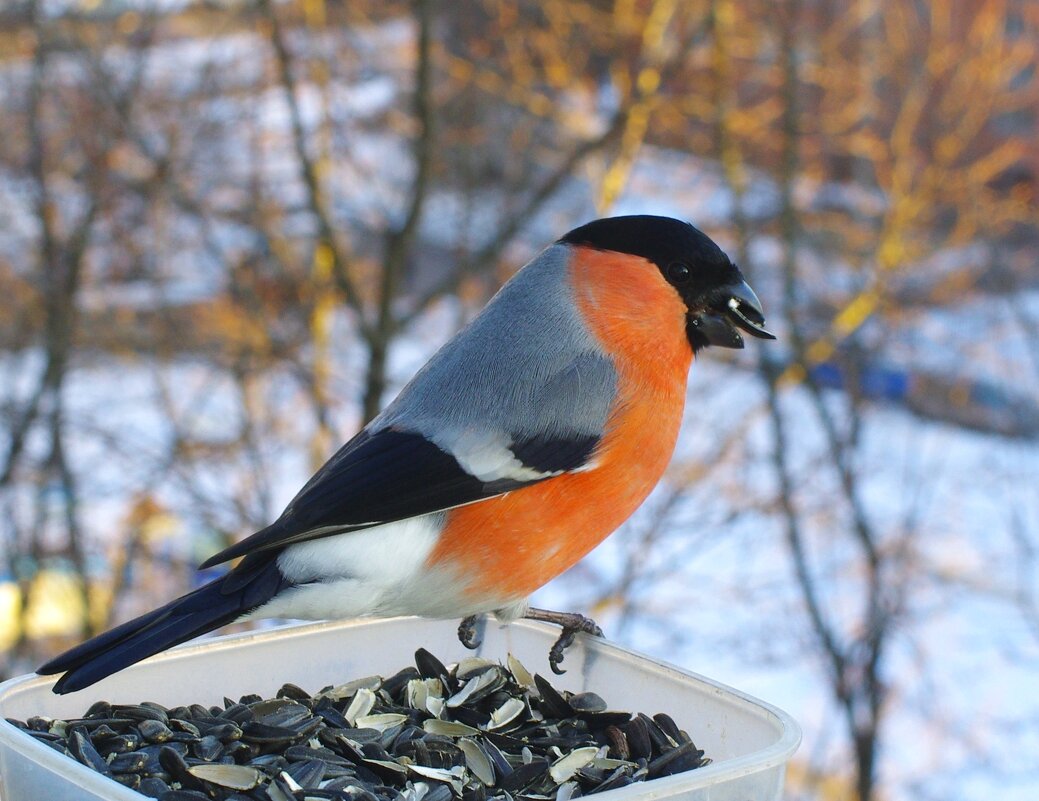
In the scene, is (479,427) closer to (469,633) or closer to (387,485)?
(387,485)

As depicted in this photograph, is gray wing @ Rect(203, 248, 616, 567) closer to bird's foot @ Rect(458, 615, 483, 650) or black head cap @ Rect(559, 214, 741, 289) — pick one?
black head cap @ Rect(559, 214, 741, 289)

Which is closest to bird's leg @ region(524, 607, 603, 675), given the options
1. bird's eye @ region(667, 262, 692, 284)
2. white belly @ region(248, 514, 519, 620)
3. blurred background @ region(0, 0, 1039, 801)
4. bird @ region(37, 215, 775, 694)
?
bird @ region(37, 215, 775, 694)

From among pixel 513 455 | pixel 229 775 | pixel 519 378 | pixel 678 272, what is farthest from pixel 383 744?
pixel 678 272

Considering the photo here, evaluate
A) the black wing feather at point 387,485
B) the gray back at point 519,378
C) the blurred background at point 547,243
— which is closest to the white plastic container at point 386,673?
the black wing feather at point 387,485

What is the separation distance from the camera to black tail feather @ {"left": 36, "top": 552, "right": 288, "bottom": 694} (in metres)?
1.36

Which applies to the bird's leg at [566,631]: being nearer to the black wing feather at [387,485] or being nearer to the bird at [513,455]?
the bird at [513,455]

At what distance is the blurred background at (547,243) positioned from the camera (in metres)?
5.79

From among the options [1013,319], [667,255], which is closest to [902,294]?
[1013,319]

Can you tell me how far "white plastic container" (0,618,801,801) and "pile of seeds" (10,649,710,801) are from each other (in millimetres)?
32

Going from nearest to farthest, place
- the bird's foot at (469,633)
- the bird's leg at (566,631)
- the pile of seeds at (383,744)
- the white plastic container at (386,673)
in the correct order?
the white plastic container at (386,673) < the pile of seeds at (383,744) < the bird's leg at (566,631) < the bird's foot at (469,633)

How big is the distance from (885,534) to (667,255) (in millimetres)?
5409

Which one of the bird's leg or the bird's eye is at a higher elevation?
the bird's eye

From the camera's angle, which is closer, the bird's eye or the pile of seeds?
the pile of seeds

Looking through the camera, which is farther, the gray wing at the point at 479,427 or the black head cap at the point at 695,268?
Answer: the black head cap at the point at 695,268
